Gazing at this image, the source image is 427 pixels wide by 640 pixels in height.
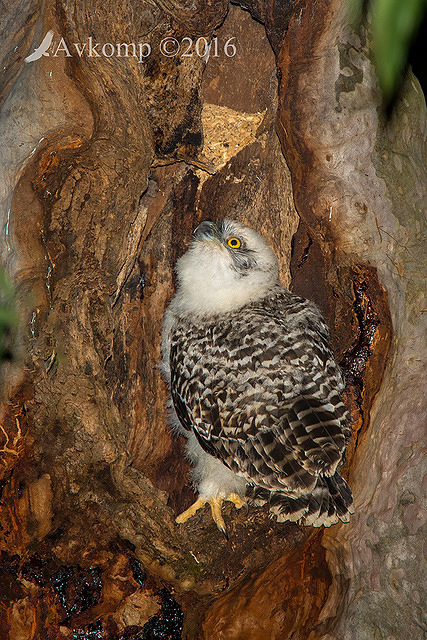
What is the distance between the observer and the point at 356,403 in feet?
12.3

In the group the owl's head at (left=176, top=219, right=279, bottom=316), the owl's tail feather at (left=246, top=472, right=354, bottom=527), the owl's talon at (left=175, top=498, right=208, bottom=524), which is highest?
the owl's head at (left=176, top=219, right=279, bottom=316)

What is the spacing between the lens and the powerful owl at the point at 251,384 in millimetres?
3189

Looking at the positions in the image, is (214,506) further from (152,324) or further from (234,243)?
(234,243)

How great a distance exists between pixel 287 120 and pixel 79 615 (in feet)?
11.0

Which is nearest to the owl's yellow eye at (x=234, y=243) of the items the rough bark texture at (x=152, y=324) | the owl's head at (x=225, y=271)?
the owl's head at (x=225, y=271)

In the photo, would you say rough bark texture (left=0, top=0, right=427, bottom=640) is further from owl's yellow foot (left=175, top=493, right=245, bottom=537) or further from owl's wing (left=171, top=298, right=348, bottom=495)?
owl's wing (left=171, top=298, right=348, bottom=495)

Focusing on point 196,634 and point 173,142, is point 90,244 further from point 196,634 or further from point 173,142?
point 196,634

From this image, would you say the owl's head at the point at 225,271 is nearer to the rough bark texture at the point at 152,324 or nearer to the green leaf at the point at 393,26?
the rough bark texture at the point at 152,324

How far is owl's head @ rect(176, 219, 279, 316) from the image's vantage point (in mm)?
4016

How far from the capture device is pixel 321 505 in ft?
10.3

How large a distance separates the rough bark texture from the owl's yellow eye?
50 centimetres

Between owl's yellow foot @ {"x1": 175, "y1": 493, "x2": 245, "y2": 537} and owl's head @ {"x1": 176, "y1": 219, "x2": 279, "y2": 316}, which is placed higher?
owl's head @ {"x1": 176, "y1": 219, "x2": 279, "y2": 316}

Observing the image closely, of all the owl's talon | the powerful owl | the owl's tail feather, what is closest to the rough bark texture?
the owl's talon

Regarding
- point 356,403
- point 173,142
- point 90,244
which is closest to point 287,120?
point 173,142
